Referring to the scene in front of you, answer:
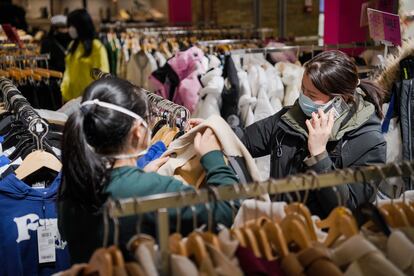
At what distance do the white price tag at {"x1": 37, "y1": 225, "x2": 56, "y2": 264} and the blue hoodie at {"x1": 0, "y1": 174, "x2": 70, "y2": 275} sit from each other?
1 centimetres

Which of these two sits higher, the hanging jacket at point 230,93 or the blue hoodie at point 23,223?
the hanging jacket at point 230,93

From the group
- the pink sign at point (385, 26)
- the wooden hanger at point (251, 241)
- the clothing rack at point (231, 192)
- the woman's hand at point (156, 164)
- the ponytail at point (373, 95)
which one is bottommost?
the wooden hanger at point (251, 241)

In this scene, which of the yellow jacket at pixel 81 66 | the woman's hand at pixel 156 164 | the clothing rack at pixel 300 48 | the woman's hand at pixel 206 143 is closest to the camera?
Answer: the woman's hand at pixel 206 143

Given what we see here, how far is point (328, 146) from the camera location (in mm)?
2078

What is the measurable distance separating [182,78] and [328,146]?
4.96 ft

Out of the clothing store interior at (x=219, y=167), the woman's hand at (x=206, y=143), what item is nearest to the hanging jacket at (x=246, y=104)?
the clothing store interior at (x=219, y=167)

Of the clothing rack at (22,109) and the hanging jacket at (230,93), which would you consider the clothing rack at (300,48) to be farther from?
the clothing rack at (22,109)

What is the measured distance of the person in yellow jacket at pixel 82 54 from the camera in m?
4.50

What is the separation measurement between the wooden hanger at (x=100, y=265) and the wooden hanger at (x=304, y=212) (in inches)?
17.3

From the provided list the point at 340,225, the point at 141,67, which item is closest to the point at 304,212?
the point at 340,225

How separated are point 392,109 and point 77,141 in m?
1.68

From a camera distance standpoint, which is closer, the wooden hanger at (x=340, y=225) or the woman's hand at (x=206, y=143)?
the wooden hanger at (x=340, y=225)

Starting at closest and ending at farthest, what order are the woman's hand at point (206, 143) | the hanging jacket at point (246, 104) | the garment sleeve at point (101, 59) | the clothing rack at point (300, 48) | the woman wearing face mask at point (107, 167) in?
the woman wearing face mask at point (107, 167)
the woman's hand at point (206, 143)
the hanging jacket at point (246, 104)
the clothing rack at point (300, 48)
the garment sleeve at point (101, 59)

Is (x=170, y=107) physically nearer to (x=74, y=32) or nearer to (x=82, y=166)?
(x=82, y=166)
